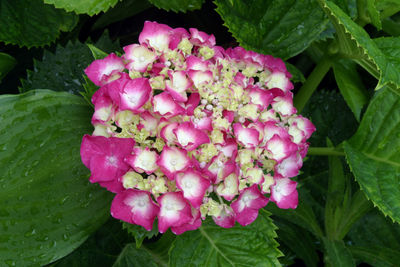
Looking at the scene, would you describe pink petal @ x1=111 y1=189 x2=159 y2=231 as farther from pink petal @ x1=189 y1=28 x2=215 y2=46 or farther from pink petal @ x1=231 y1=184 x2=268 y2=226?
pink petal @ x1=189 y1=28 x2=215 y2=46

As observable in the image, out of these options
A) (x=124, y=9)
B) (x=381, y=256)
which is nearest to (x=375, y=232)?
(x=381, y=256)

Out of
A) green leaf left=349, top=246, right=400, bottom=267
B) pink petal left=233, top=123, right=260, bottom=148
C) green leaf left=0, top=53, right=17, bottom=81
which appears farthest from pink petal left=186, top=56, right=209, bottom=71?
green leaf left=349, top=246, right=400, bottom=267

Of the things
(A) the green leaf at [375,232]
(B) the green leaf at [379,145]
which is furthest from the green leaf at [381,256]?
(B) the green leaf at [379,145]

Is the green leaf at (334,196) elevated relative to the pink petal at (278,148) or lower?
lower

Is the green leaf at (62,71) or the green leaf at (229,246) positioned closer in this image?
the green leaf at (229,246)

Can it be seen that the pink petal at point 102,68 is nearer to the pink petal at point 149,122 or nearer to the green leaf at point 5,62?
the pink petal at point 149,122

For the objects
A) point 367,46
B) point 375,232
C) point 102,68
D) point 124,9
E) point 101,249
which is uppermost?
point 367,46

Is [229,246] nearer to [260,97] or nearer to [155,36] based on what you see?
[260,97]
